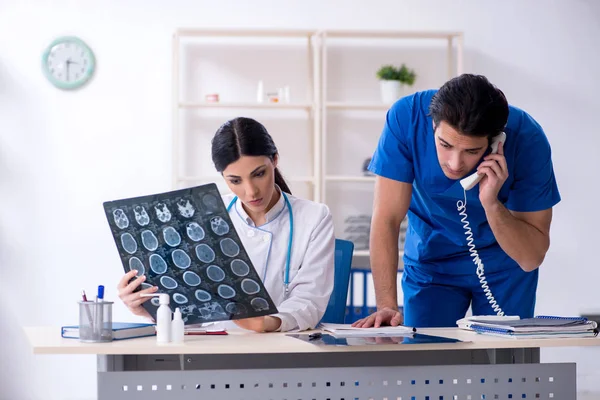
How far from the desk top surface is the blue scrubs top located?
20.7 inches

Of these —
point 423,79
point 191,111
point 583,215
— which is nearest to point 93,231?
point 191,111

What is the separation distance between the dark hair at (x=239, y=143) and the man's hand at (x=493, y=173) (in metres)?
0.59

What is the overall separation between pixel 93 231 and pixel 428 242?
2.49 metres

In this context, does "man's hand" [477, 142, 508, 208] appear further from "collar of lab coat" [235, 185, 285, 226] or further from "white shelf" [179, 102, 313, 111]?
"white shelf" [179, 102, 313, 111]

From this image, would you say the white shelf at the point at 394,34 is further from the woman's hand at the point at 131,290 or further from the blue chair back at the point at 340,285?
the woman's hand at the point at 131,290

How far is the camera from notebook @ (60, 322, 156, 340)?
67.1 inches

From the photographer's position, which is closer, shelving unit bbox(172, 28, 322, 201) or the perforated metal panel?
the perforated metal panel

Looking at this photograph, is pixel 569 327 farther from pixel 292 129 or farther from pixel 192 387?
pixel 292 129

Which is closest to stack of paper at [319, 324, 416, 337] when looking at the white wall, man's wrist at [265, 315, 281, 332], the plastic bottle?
man's wrist at [265, 315, 281, 332]

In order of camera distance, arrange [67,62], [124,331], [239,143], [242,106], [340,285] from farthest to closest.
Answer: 1. [67,62]
2. [242,106]
3. [340,285]
4. [239,143]
5. [124,331]

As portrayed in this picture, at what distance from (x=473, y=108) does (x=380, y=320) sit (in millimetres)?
557

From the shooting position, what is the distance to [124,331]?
5.65ft

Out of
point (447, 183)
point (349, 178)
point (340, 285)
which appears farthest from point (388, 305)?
point (349, 178)

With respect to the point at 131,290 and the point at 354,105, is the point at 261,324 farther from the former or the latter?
the point at 354,105
